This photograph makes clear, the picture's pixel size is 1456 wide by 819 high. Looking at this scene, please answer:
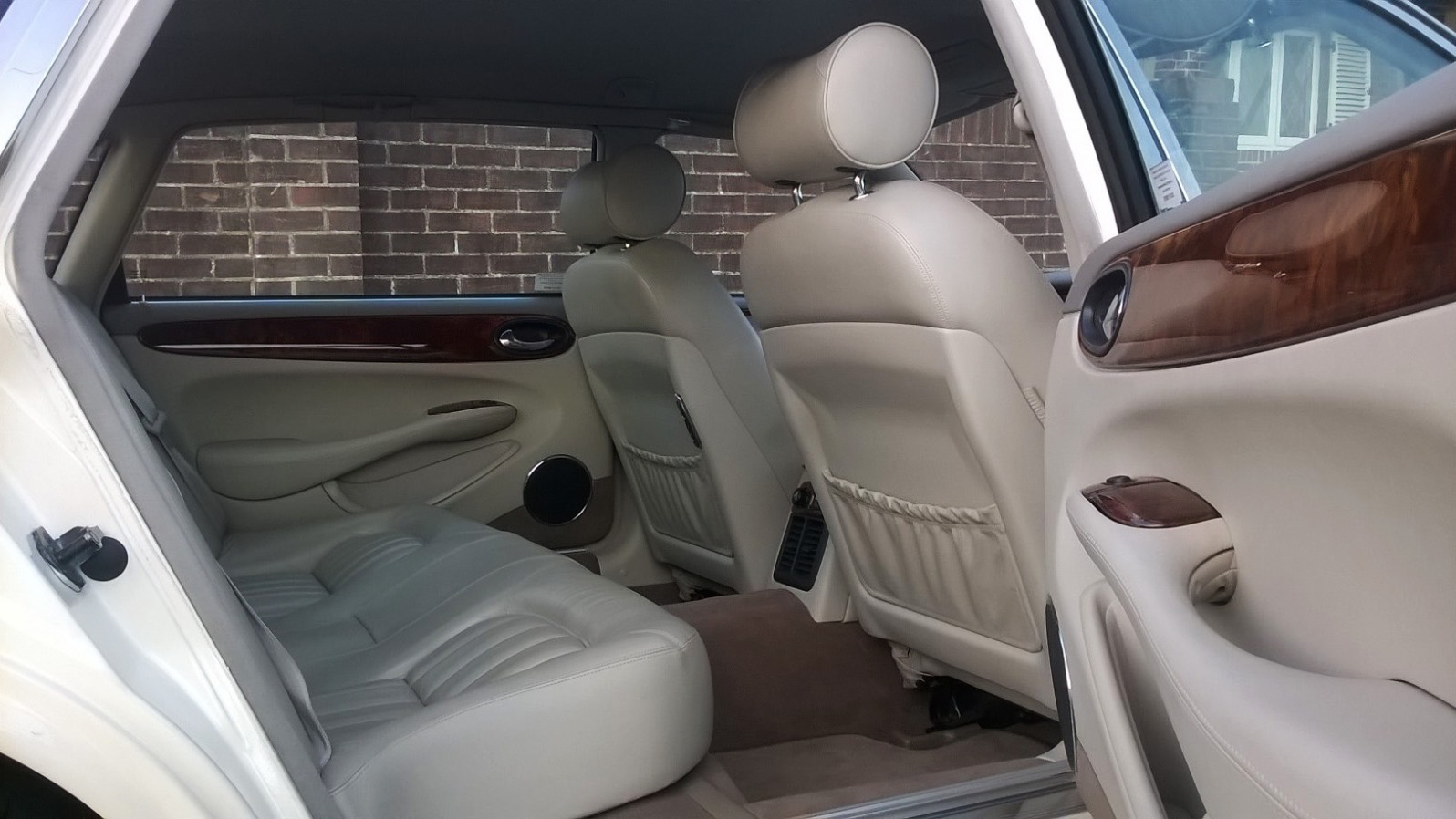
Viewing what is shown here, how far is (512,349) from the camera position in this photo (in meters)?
2.99

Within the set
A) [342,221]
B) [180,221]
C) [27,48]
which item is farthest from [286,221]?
[27,48]

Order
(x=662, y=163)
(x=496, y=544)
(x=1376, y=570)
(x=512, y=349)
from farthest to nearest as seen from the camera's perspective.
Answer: (x=512, y=349) < (x=662, y=163) < (x=496, y=544) < (x=1376, y=570)

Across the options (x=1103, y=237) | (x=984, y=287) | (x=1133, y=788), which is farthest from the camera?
(x=984, y=287)

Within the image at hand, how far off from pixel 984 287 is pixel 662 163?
1132 mm

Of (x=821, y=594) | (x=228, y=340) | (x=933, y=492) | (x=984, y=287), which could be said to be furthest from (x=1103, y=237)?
(x=228, y=340)

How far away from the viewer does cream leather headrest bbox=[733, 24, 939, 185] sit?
1.64 metres

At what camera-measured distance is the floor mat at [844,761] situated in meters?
1.98

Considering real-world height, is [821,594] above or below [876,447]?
below

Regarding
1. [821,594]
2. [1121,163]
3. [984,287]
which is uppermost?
[1121,163]

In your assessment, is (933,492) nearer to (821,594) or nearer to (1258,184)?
(821,594)

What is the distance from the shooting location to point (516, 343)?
2994 mm

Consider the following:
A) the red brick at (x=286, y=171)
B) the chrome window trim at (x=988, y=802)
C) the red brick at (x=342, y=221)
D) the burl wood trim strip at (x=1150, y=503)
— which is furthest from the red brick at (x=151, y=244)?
the burl wood trim strip at (x=1150, y=503)

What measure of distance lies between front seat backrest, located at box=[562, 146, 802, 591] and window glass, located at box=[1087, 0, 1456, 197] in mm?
1198

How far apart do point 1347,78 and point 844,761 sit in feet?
4.38
